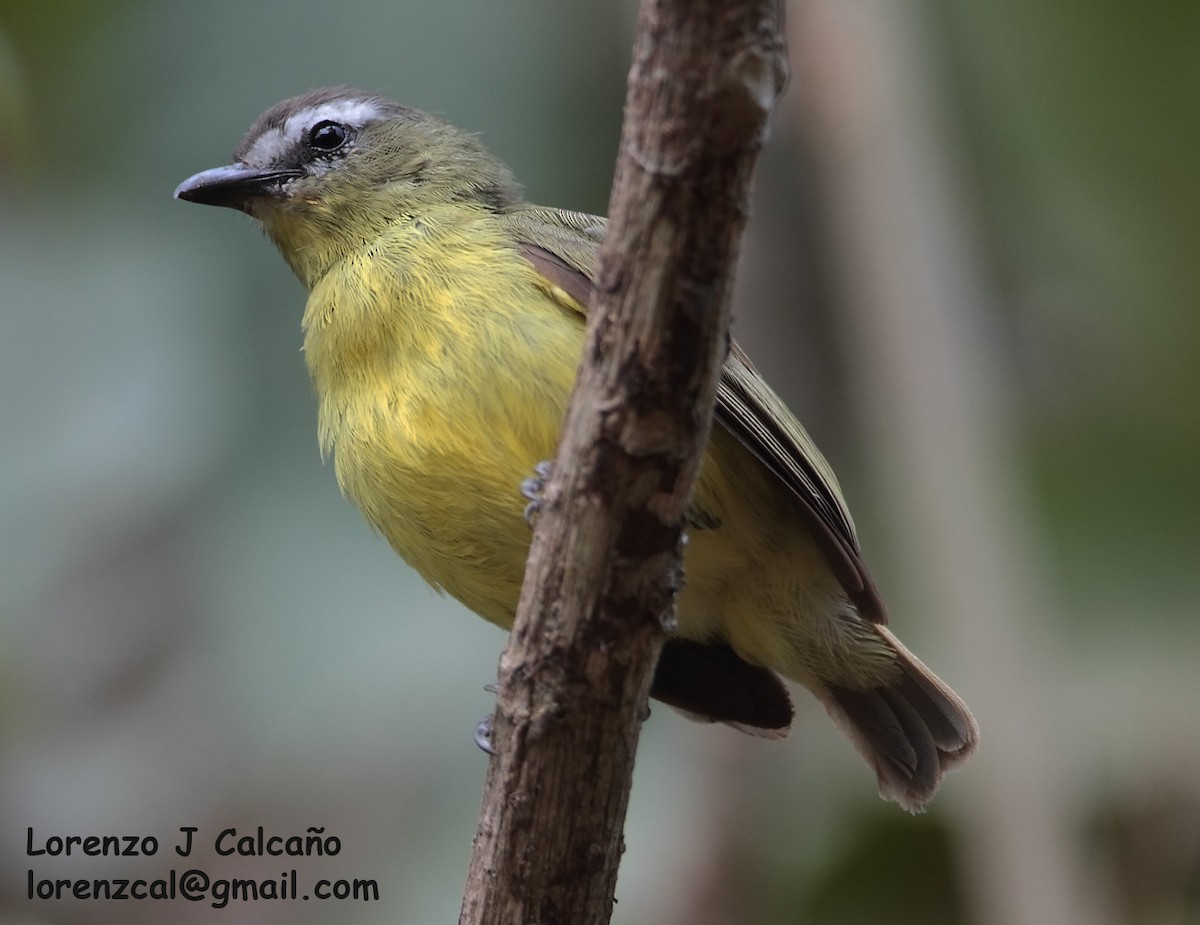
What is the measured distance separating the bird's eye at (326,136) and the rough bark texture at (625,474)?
200cm

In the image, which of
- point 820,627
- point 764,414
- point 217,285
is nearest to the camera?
point 764,414

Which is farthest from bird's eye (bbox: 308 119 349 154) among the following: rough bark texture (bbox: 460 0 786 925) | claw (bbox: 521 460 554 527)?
rough bark texture (bbox: 460 0 786 925)

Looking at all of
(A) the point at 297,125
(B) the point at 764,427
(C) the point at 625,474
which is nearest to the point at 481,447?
(B) the point at 764,427

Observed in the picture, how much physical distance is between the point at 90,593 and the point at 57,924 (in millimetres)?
1047

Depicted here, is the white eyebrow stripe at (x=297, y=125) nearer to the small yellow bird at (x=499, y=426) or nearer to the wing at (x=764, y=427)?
the small yellow bird at (x=499, y=426)

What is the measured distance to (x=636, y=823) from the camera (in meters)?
3.72

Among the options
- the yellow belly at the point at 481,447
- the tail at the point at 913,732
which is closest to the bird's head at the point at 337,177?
the yellow belly at the point at 481,447

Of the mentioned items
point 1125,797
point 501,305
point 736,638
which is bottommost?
point 1125,797

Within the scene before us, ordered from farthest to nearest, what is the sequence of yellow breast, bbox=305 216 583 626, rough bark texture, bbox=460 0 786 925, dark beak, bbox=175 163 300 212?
dark beak, bbox=175 163 300 212 < yellow breast, bbox=305 216 583 626 < rough bark texture, bbox=460 0 786 925

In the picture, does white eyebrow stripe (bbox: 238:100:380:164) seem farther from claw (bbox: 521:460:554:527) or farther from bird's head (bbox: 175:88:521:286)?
claw (bbox: 521:460:554:527)

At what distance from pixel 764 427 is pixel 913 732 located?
997 mm

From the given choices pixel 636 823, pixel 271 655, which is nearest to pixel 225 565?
pixel 271 655

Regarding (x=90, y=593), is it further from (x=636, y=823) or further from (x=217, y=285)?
(x=636, y=823)

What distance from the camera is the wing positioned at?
2.82 meters
